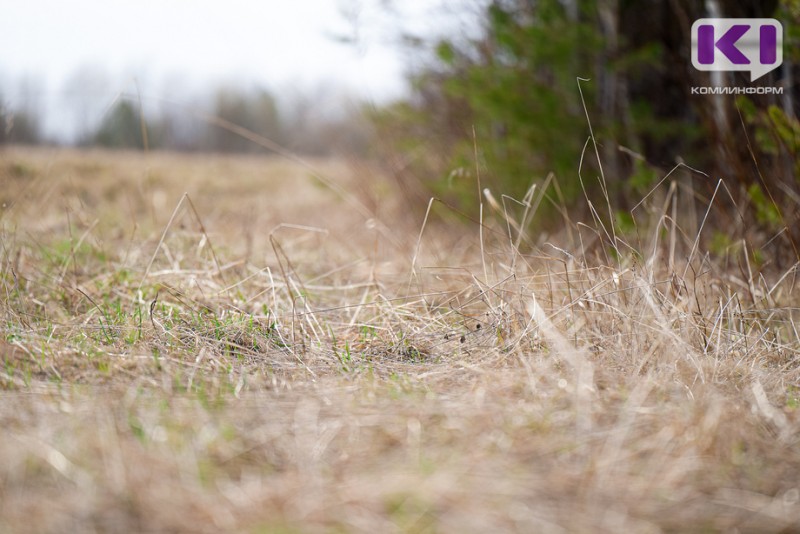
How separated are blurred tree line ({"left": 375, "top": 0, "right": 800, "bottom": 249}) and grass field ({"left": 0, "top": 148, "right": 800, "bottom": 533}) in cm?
Answer: 96

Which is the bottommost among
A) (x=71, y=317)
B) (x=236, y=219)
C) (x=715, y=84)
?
(x=236, y=219)

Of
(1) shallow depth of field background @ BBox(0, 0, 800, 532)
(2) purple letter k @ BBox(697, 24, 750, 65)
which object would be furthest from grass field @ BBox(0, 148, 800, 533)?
(2) purple letter k @ BBox(697, 24, 750, 65)

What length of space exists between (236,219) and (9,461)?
431 centimetres

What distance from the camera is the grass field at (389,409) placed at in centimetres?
120

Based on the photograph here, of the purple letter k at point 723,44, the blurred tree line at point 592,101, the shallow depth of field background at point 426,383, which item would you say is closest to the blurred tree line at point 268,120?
the shallow depth of field background at point 426,383

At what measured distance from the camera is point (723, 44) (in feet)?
11.2

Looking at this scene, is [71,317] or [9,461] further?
[71,317]

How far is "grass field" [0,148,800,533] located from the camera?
1203 mm

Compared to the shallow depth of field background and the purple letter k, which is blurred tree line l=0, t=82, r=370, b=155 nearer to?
the shallow depth of field background

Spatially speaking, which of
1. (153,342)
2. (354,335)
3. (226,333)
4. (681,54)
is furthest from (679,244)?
(153,342)

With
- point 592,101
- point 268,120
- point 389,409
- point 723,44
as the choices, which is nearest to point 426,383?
point 389,409

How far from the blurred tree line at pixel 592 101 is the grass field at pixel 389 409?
37.6 inches

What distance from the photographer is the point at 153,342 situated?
2.04 meters

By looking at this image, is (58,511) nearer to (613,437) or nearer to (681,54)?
(613,437)
